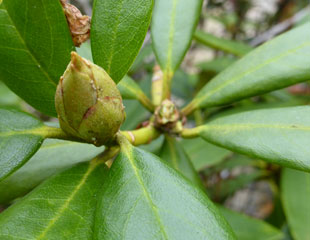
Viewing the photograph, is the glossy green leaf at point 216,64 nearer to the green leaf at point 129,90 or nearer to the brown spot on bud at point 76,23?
the green leaf at point 129,90

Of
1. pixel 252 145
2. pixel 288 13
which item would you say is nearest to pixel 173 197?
pixel 252 145

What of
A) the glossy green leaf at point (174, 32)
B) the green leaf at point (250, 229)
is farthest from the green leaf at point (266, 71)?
the green leaf at point (250, 229)

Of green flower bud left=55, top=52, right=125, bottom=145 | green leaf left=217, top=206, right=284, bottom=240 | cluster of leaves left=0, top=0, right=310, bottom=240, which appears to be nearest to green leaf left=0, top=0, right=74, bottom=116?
cluster of leaves left=0, top=0, right=310, bottom=240

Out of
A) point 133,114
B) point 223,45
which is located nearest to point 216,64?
point 223,45

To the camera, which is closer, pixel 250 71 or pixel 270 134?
pixel 270 134

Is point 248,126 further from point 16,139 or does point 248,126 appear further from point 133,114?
point 133,114

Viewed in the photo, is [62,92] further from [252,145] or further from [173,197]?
[252,145]
